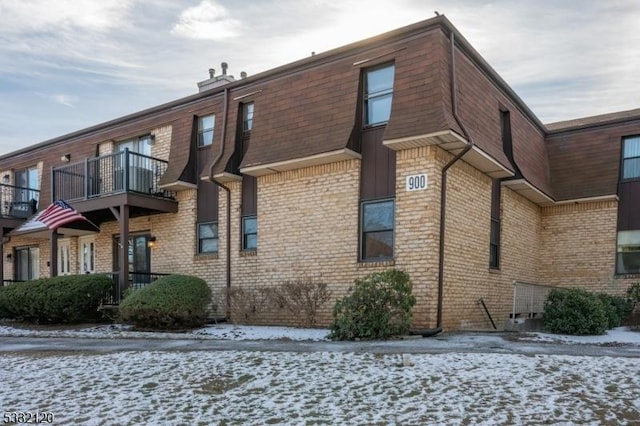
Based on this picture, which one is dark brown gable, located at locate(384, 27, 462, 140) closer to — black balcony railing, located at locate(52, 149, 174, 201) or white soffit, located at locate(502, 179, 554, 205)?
white soffit, located at locate(502, 179, 554, 205)

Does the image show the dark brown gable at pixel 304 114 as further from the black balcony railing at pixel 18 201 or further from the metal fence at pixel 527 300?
the black balcony railing at pixel 18 201

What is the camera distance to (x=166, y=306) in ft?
35.2

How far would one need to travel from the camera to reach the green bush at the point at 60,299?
41.6 feet

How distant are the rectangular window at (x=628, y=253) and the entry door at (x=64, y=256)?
17248 mm

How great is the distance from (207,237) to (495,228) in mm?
7363

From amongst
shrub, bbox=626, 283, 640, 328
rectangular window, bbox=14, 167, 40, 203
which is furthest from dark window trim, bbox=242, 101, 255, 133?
shrub, bbox=626, 283, 640, 328

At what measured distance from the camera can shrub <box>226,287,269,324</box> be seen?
38.1 feet

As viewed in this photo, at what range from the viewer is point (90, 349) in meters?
8.37

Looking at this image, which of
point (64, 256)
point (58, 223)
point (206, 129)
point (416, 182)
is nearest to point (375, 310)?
point (416, 182)

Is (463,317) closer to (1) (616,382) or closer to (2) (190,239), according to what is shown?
(1) (616,382)

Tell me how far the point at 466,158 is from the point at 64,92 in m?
19.1

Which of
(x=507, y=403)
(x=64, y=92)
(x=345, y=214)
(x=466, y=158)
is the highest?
(x=64, y=92)

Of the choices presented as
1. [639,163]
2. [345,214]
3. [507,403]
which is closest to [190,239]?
[345,214]

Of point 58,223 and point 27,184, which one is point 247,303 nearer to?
point 58,223
